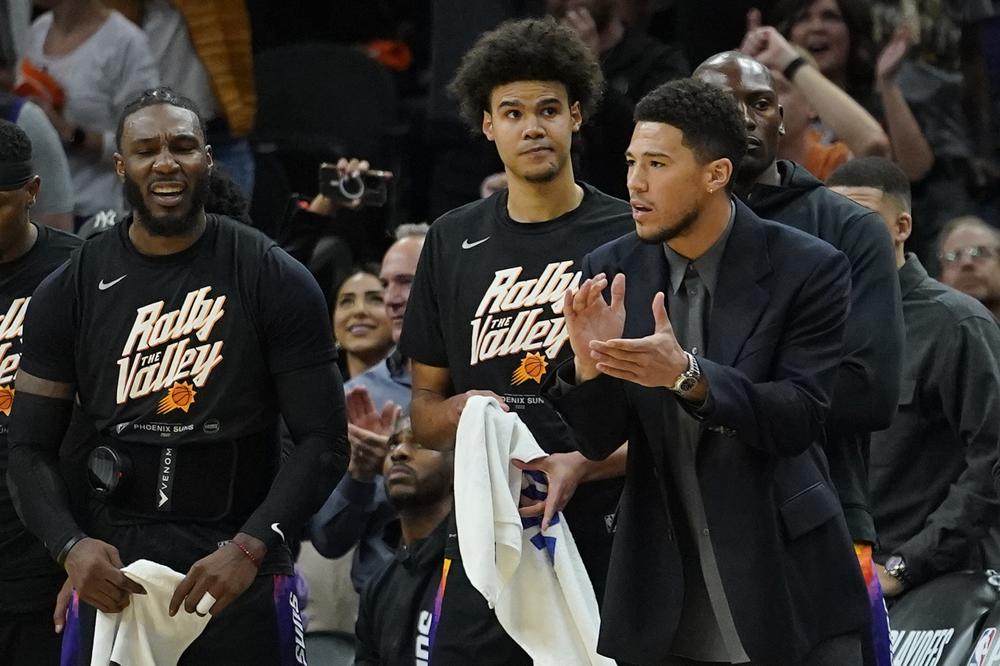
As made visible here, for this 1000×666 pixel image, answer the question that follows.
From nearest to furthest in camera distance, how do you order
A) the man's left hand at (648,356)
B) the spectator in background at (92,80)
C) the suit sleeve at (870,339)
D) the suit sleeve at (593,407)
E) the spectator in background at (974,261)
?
the man's left hand at (648,356) < the suit sleeve at (593,407) < the suit sleeve at (870,339) < the spectator in background at (974,261) < the spectator in background at (92,80)

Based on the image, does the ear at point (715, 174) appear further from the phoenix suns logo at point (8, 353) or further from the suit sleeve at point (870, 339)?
the phoenix suns logo at point (8, 353)

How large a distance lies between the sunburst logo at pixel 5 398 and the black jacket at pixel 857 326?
2271 millimetres

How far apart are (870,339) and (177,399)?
1.82 meters

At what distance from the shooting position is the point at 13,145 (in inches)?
223

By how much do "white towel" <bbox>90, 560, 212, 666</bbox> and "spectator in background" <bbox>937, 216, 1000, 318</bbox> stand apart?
347 cm

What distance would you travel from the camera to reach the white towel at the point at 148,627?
15.9 feet

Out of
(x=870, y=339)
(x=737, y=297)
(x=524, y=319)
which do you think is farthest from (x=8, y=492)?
(x=870, y=339)

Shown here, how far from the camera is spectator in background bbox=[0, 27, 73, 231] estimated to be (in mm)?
6902

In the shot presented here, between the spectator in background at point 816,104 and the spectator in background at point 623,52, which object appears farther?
the spectator in background at point 623,52

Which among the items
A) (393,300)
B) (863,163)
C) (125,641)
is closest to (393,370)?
(393,300)

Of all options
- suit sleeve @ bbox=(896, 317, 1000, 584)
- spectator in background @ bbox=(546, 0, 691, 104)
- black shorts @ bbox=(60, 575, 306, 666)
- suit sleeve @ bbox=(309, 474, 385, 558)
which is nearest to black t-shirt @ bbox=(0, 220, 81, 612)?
black shorts @ bbox=(60, 575, 306, 666)

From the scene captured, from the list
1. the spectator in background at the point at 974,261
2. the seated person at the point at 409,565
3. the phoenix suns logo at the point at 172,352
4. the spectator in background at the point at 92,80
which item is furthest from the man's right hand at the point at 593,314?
the spectator in background at the point at 92,80

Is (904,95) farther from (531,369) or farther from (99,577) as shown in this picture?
(99,577)

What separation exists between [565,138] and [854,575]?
154cm
